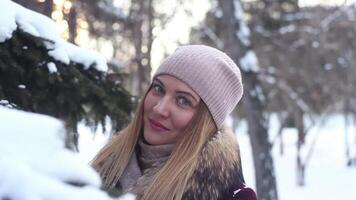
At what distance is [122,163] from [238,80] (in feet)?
1.85

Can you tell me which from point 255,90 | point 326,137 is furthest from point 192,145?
point 326,137

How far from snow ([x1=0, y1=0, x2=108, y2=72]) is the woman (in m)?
0.54

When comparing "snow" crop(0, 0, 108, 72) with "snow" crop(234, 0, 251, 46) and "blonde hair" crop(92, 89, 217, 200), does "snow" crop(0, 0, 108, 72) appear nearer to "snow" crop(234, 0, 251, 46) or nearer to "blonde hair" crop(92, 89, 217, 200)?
"blonde hair" crop(92, 89, 217, 200)

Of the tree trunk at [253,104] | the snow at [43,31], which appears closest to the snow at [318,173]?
the tree trunk at [253,104]

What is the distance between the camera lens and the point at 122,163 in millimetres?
2480

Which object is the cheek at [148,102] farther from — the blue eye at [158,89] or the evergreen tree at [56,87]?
the evergreen tree at [56,87]

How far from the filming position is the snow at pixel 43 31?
243 cm

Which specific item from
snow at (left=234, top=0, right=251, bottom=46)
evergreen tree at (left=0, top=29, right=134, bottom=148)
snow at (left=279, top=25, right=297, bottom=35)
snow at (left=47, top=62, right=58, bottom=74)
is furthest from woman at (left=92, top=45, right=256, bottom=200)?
snow at (left=279, top=25, right=297, bottom=35)

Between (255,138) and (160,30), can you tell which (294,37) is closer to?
(160,30)

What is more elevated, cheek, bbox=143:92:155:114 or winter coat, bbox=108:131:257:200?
cheek, bbox=143:92:155:114

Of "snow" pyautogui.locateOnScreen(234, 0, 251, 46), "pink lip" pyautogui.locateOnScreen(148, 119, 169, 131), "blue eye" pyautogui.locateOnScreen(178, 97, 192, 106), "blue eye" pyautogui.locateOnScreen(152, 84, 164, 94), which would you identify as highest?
"blue eye" pyautogui.locateOnScreen(152, 84, 164, 94)

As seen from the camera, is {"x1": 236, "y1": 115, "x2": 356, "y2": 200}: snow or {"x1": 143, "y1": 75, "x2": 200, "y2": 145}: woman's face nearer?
{"x1": 143, "y1": 75, "x2": 200, "y2": 145}: woman's face

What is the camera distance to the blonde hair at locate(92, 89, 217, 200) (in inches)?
86.0

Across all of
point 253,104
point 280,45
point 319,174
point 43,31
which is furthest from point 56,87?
point 319,174
